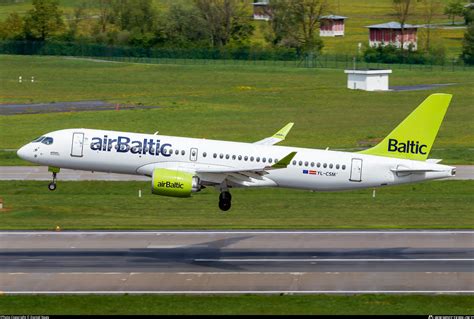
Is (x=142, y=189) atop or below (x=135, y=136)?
below

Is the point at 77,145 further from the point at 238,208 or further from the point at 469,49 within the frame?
the point at 469,49

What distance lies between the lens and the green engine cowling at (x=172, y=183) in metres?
68.2

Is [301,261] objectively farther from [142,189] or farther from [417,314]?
[142,189]

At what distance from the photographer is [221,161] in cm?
7081

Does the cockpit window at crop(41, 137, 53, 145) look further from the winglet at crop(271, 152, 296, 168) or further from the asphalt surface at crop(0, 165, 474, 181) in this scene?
the asphalt surface at crop(0, 165, 474, 181)

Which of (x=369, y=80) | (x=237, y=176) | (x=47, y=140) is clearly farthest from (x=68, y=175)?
(x=369, y=80)

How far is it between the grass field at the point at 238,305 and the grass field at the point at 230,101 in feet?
161

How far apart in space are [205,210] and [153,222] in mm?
5595

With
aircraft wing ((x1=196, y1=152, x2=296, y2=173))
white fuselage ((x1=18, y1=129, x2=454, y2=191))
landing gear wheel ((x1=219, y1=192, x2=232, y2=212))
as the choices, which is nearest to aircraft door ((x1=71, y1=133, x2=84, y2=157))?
white fuselage ((x1=18, y1=129, x2=454, y2=191))

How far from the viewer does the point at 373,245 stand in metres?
71.5

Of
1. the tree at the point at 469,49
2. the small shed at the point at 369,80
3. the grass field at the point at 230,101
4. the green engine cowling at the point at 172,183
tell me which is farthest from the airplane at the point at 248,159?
the tree at the point at 469,49

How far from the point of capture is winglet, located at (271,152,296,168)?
214ft

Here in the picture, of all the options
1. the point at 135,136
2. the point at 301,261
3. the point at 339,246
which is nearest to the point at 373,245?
the point at 339,246

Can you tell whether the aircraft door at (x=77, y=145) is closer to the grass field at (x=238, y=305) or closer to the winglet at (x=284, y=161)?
the winglet at (x=284, y=161)
